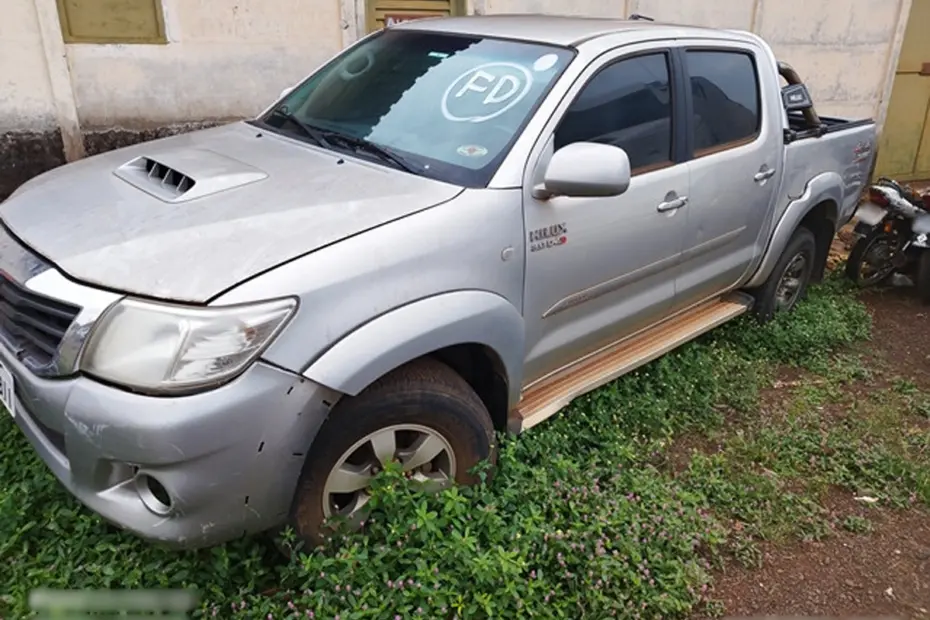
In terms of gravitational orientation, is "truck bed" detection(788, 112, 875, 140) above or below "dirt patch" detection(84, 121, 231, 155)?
above

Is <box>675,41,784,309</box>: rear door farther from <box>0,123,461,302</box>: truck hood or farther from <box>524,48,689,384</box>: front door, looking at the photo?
<box>0,123,461,302</box>: truck hood

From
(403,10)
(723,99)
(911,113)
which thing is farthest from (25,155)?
(911,113)

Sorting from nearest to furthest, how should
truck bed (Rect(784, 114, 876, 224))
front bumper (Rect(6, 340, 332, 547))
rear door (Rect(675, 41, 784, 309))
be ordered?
front bumper (Rect(6, 340, 332, 547)), rear door (Rect(675, 41, 784, 309)), truck bed (Rect(784, 114, 876, 224))

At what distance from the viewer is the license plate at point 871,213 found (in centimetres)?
544

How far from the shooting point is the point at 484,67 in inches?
122

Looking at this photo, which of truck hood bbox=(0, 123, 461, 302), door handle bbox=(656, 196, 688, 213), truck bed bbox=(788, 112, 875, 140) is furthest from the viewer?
truck bed bbox=(788, 112, 875, 140)

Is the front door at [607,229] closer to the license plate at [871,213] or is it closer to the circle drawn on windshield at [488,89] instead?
the circle drawn on windshield at [488,89]

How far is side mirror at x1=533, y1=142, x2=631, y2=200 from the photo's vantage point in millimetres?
2627

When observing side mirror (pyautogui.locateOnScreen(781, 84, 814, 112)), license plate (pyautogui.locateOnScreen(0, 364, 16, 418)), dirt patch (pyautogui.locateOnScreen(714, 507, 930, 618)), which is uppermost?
side mirror (pyautogui.locateOnScreen(781, 84, 814, 112))

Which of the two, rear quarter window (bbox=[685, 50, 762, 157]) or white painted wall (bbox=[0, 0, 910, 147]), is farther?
white painted wall (bbox=[0, 0, 910, 147])

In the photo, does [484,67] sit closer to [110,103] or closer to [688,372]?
[688,372]

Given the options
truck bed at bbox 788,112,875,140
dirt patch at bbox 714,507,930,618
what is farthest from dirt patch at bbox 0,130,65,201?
dirt patch at bbox 714,507,930,618

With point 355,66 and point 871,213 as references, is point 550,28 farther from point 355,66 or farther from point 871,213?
point 871,213

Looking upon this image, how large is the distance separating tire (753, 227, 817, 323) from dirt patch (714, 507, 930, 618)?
1.77m
